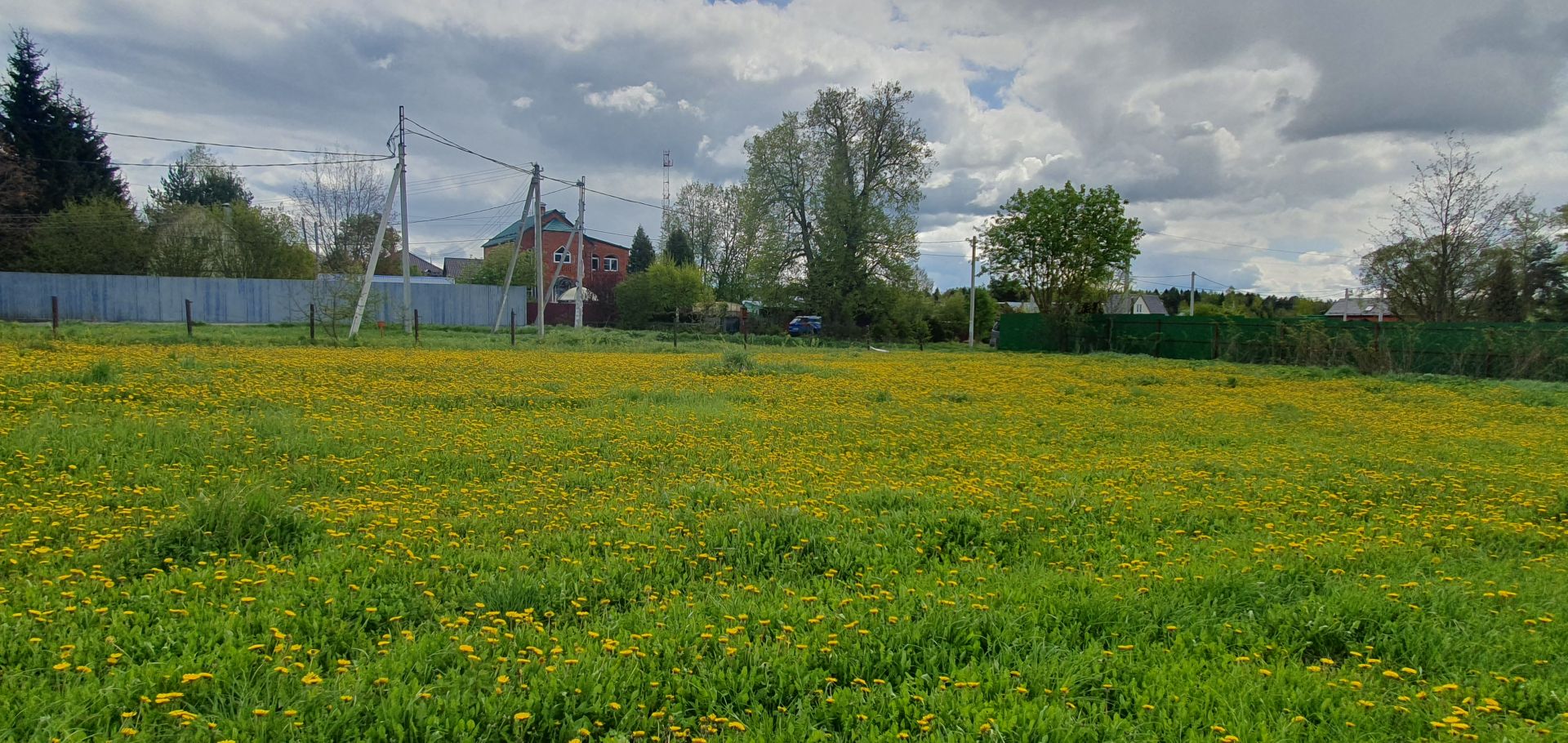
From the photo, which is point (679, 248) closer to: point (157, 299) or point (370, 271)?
point (157, 299)

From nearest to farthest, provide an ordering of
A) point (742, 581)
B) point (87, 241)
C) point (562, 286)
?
point (742, 581) < point (87, 241) < point (562, 286)

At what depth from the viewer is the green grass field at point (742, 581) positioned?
2820 mm

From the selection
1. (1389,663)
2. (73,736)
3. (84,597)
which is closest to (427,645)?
(73,736)

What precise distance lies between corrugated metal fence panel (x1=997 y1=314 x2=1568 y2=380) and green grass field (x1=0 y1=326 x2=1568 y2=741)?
16.5 meters

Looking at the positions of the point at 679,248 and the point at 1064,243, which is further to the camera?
the point at 679,248

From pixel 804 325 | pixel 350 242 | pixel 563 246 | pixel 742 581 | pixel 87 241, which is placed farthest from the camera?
pixel 563 246

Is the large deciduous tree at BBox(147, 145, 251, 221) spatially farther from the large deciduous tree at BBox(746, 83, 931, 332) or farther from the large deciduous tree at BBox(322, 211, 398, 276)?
the large deciduous tree at BBox(746, 83, 931, 332)

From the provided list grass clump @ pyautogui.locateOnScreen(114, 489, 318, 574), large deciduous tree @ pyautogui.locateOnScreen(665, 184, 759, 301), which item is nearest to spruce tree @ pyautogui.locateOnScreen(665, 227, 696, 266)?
large deciduous tree @ pyautogui.locateOnScreen(665, 184, 759, 301)

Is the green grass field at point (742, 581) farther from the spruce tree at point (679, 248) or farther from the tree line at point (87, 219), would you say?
the spruce tree at point (679, 248)

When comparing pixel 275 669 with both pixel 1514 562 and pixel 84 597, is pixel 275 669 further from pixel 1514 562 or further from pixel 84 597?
pixel 1514 562

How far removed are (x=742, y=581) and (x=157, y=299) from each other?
40.7 metres

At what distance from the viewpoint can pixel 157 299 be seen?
33562 mm

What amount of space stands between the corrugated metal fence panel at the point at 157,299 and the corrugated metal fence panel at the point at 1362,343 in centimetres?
3261

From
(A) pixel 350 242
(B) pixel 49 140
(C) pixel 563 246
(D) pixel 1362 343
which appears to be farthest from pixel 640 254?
(D) pixel 1362 343
